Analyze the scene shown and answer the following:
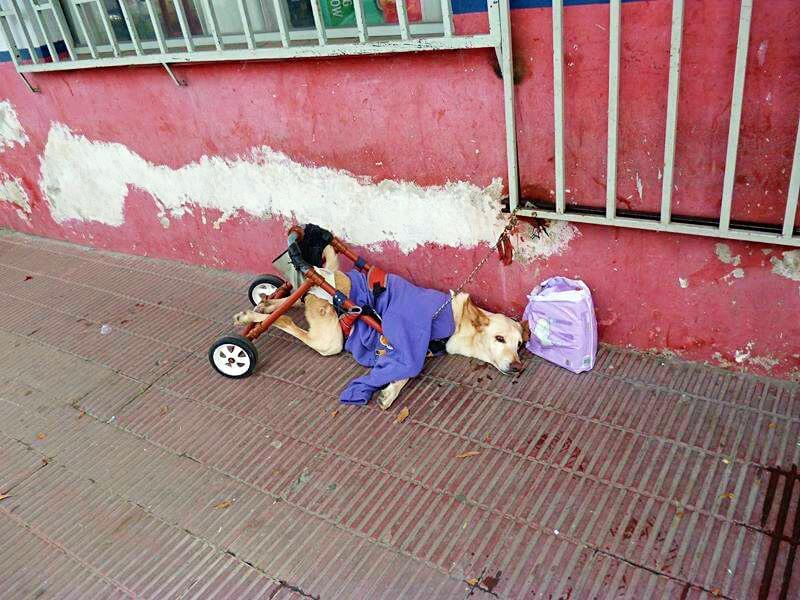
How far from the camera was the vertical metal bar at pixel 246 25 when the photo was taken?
3889mm

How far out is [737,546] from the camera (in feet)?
8.68

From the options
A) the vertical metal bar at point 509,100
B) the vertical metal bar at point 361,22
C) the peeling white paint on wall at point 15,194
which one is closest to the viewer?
the vertical metal bar at point 509,100

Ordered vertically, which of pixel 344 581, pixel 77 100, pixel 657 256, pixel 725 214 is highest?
pixel 77 100

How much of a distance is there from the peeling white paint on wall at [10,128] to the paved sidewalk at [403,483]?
2935 mm

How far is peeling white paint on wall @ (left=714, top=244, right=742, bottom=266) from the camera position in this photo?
3.21 metres

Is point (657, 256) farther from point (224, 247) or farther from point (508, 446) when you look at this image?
point (224, 247)

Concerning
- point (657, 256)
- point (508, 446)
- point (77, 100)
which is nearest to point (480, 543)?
point (508, 446)

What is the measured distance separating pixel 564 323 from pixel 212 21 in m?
2.97

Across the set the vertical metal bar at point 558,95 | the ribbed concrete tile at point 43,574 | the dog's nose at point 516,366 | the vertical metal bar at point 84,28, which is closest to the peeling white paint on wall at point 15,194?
the vertical metal bar at point 84,28

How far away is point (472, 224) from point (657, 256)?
110 cm

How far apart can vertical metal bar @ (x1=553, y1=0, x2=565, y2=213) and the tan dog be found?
0.85 m

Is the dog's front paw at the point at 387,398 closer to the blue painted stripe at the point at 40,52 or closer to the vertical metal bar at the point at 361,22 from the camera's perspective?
the vertical metal bar at the point at 361,22

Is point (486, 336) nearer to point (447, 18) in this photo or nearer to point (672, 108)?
point (672, 108)

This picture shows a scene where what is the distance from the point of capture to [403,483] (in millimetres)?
3211
